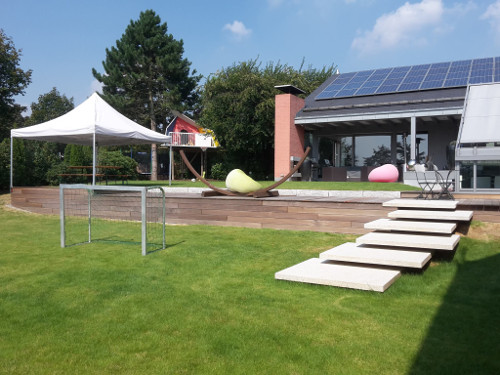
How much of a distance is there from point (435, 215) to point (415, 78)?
14418 mm

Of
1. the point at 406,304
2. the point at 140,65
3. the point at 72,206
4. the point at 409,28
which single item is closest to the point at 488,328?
the point at 406,304

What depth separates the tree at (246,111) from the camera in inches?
933

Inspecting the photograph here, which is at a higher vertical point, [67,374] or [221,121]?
[221,121]

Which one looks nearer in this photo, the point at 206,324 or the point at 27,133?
the point at 206,324

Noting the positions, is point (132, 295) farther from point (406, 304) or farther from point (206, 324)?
point (406, 304)

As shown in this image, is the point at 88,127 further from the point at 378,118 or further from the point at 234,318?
the point at 378,118

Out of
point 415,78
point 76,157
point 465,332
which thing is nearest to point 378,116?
point 415,78

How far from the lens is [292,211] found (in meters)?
7.57

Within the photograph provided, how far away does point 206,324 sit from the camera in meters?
3.21

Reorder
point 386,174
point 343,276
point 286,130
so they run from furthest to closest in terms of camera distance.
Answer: point 286,130 < point 386,174 < point 343,276

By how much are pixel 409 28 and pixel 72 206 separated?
55.4 ft

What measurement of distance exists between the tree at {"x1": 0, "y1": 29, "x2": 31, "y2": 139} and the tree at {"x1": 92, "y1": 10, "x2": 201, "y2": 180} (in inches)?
248

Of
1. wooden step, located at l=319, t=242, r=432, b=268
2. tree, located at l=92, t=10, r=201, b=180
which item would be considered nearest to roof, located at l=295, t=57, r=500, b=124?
wooden step, located at l=319, t=242, r=432, b=268

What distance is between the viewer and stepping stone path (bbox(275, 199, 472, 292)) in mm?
4250
